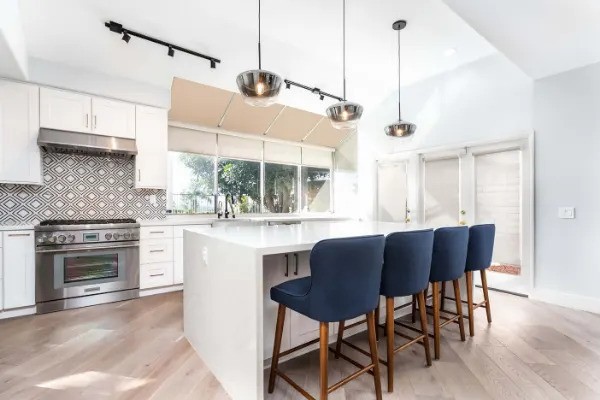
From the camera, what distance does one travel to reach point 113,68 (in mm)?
3711

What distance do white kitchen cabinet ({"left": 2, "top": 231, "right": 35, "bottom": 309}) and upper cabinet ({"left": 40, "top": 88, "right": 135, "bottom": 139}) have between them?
1.27 meters

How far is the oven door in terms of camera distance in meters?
3.18

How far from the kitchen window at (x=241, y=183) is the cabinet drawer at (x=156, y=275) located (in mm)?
1447

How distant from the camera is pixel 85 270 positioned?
3.42 meters

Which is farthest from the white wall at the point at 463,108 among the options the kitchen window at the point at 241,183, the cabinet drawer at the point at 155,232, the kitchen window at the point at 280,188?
the cabinet drawer at the point at 155,232

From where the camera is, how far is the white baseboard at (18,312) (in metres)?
3.03

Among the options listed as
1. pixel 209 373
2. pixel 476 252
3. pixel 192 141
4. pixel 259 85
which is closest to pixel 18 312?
pixel 209 373

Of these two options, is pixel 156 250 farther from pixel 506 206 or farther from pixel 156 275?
pixel 506 206

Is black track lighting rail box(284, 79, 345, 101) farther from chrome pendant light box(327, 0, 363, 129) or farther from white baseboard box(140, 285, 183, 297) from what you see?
white baseboard box(140, 285, 183, 297)

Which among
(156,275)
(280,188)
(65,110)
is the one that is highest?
(65,110)

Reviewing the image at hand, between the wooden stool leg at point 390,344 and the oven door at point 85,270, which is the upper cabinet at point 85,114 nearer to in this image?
the oven door at point 85,270

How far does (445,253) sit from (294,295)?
1.29m

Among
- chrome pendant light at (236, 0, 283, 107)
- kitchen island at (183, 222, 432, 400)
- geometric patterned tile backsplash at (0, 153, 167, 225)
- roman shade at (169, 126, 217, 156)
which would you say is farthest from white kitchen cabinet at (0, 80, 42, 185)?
chrome pendant light at (236, 0, 283, 107)

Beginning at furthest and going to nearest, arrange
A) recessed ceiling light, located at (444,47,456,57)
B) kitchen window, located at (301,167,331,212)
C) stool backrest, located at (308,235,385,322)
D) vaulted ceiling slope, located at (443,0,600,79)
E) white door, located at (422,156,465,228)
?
1. kitchen window, located at (301,167,331,212)
2. white door, located at (422,156,465,228)
3. recessed ceiling light, located at (444,47,456,57)
4. vaulted ceiling slope, located at (443,0,600,79)
5. stool backrest, located at (308,235,385,322)
